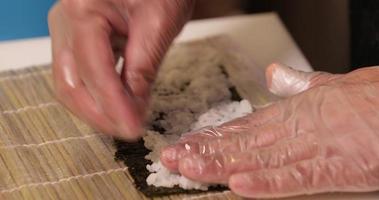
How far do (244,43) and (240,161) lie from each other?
12.8 inches

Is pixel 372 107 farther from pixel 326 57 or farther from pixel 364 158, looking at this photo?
pixel 326 57

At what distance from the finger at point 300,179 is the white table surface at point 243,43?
0.26m

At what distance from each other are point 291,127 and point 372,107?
0.25 ft

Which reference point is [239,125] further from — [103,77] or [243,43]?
[243,43]

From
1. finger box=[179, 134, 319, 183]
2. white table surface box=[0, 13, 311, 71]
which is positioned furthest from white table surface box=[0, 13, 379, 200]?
finger box=[179, 134, 319, 183]

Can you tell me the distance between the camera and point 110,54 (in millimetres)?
678

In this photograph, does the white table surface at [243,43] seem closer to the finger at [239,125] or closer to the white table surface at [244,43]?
the white table surface at [244,43]

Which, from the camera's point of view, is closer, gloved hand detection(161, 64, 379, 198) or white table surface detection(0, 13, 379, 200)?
gloved hand detection(161, 64, 379, 198)

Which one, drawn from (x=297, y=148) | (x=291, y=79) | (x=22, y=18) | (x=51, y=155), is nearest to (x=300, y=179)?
(x=297, y=148)

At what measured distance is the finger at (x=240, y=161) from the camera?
67 centimetres

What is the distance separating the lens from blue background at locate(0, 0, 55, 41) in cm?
108

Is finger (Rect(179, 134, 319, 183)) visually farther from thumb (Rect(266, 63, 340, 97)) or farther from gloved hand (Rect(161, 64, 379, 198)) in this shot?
thumb (Rect(266, 63, 340, 97))

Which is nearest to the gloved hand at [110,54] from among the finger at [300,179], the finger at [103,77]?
the finger at [103,77]

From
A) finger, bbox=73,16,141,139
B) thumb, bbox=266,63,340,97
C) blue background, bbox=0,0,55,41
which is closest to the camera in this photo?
finger, bbox=73,16,141,139
